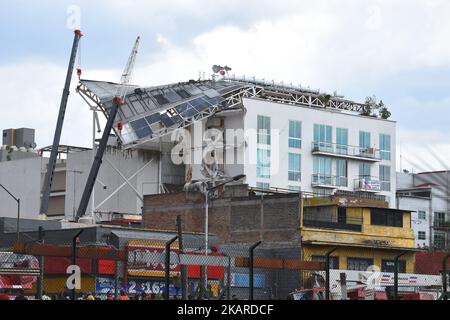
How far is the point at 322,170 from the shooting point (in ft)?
362

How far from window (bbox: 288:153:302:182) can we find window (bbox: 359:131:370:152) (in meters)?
9.40

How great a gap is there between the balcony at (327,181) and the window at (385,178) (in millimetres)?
5743

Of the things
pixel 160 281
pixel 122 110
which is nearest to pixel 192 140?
pixel 122 110

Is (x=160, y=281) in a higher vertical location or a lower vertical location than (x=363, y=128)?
lower

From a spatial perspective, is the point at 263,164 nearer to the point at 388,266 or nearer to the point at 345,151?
the point at 345,151

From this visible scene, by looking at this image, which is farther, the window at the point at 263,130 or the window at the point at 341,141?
the window at the point at 341,141

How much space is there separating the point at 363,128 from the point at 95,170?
30.1m

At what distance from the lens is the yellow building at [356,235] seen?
7381 centimetres

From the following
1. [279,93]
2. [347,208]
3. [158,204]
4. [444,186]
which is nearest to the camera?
[444,186]

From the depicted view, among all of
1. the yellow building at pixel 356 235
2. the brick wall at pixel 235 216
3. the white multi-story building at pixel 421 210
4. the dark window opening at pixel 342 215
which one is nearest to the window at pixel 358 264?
the yellow building at pixel 356 235

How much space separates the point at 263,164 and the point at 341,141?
1163 cm

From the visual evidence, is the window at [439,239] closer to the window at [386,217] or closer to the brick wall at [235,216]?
the window at [386,217]

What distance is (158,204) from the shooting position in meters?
88.9

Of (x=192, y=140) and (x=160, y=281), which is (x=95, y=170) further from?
(x=160, y=281)
